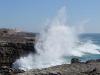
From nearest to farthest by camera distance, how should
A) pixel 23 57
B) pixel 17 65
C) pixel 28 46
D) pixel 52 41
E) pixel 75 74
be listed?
pixel 75 74 → pixel 17 65 → pixel 23 57 → pixel 28 46 → pixel 52 41

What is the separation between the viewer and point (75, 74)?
20.9 meters

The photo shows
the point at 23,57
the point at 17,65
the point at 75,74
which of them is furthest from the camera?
the point at 23,57

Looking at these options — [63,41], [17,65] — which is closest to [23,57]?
[17,65]

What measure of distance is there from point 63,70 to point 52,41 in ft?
67.7

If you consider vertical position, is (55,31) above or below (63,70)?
above

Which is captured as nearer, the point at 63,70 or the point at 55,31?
the point at 63,70

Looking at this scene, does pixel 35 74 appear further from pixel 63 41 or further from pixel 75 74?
pixel 63 41

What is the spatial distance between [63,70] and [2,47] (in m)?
17.3

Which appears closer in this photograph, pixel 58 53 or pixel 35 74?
pixel 35 74

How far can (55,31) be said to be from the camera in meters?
43.8

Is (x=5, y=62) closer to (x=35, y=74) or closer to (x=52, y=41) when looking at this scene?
(x=52, y=41)

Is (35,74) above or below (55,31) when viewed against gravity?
below

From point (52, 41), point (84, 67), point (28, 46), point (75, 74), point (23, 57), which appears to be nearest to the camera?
point (75, 74)

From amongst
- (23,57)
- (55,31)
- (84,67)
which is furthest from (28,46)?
(84,67)
